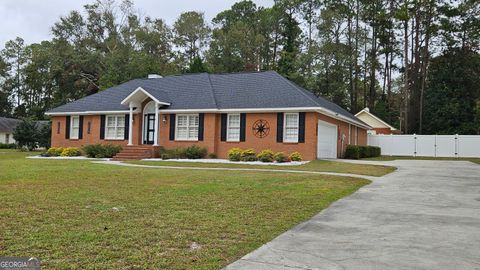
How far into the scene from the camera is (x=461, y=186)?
1184 centimetres

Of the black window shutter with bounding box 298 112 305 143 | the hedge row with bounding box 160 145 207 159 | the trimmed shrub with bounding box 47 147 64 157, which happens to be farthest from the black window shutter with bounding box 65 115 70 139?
the black window shutter with bounding box 298 112 305 143

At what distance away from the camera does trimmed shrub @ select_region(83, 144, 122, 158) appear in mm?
25078

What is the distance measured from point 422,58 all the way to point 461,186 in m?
35.6

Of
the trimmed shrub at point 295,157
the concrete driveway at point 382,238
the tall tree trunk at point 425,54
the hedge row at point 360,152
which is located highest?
the tall tree trunk at point 425,54

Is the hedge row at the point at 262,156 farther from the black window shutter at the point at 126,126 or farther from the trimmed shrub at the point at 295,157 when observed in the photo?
the black window shutter at the point at 126,126

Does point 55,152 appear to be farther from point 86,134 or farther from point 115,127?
point 115,127

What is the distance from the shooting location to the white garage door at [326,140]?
924 inches

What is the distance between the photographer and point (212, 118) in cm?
2412

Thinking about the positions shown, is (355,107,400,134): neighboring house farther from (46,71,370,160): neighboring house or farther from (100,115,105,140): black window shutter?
(100,115,105,140): black window shutter

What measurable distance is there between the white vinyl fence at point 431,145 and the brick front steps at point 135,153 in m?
21.0

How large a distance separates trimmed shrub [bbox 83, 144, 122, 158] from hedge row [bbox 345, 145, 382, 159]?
582 inches

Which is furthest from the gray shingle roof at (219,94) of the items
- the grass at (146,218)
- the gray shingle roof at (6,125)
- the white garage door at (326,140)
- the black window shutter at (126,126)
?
the gray shingle roof at (6,125)

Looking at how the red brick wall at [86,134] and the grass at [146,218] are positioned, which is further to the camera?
the red brick wall at [86,134]

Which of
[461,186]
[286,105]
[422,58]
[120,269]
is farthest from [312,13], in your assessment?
[120,269]
